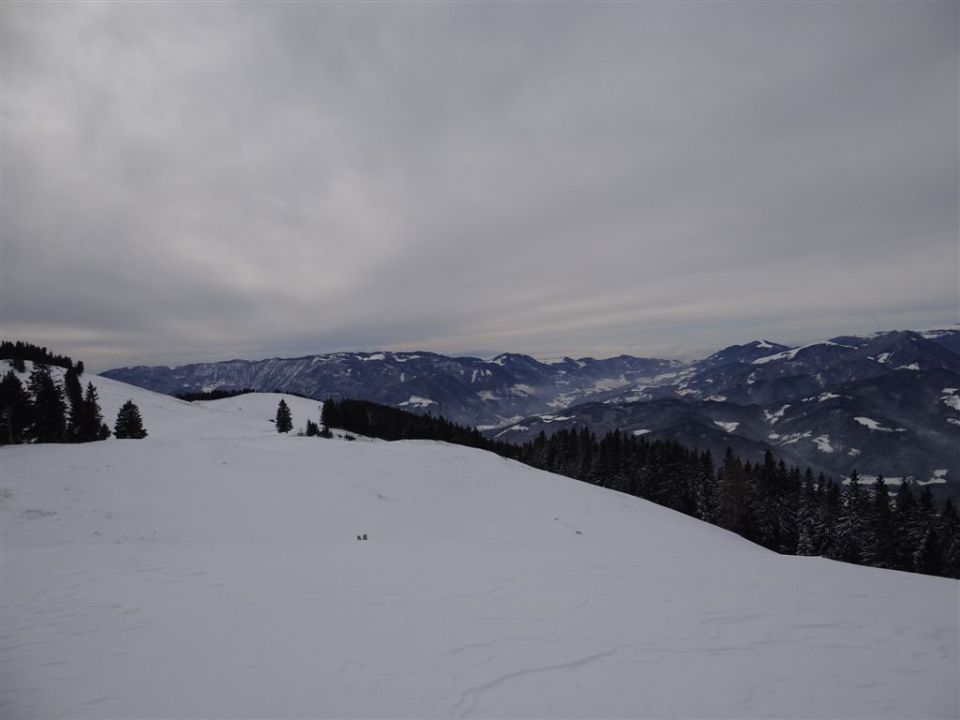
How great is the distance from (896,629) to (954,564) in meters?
52.3

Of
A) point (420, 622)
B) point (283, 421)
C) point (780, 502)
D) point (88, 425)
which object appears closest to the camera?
point (420, 622)

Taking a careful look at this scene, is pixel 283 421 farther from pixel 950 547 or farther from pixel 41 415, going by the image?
pixel 950 547

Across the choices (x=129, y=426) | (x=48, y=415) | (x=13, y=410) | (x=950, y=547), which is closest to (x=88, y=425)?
(x=129, y=426)

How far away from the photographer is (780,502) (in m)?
52.6

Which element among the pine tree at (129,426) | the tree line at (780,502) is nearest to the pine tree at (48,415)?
the pine tree at (129,426)

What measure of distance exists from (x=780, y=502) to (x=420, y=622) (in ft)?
199

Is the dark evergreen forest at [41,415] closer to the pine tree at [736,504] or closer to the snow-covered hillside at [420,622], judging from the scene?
the snow-covered hillside at [420,622]

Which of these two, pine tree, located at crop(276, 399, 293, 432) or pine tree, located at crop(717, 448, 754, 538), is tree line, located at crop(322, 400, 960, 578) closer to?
pine tree, located at crop(717, 448, 754, 538)

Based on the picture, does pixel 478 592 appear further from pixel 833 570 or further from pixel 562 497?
pixel 562 497

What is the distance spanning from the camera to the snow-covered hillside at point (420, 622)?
21.0 ft

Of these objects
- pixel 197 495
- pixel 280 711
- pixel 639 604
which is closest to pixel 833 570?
pixel 639 604

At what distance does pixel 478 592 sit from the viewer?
11.0 metres

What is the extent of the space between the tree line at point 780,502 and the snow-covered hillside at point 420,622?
1606 inches

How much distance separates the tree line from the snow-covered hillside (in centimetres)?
4079
